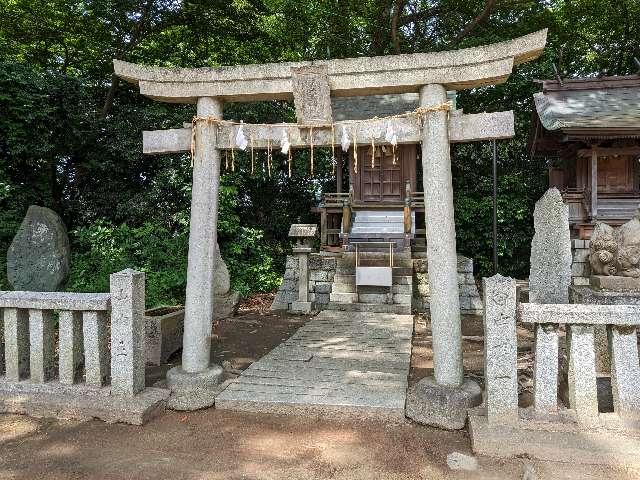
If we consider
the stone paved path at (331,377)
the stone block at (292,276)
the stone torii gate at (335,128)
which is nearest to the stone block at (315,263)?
the stone block at (292,276)

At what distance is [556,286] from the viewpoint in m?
7.83

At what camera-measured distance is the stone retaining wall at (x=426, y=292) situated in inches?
387

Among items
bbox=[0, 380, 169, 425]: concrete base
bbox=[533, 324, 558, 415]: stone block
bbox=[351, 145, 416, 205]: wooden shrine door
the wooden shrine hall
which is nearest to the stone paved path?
bbox=[0, 380, 169, 425]: concrete base

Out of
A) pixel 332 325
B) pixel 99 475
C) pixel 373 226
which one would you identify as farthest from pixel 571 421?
pixel 373 226

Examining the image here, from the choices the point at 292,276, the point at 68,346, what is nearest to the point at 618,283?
the point at 292,276

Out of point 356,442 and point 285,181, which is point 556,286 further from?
point 285,181

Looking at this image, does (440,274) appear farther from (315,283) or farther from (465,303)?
(465,303)

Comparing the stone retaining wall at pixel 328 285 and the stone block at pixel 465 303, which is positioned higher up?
the stone retaining wall at pixel 328 285

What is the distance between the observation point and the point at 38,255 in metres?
9.49

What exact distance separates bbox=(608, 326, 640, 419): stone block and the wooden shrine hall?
881 centimetres

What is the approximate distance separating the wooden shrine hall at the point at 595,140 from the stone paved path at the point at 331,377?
7.62 metres

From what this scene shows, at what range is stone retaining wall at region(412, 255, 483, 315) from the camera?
984 centimetres

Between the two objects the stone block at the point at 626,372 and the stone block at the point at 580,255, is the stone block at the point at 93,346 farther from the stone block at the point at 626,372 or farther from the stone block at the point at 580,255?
the stone block at the point at 580,255

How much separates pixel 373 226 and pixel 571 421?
9.50m
